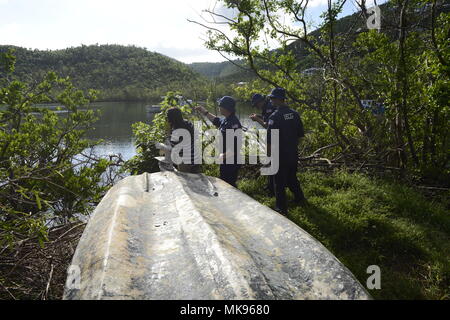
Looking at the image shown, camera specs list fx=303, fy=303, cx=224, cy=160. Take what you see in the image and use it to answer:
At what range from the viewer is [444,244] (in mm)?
3943

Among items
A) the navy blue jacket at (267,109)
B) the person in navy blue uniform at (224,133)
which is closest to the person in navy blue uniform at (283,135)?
the person in navy blue uniform at (224,133)

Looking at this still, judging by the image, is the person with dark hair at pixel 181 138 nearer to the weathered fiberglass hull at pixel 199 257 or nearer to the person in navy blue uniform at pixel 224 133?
the person in navy blue uniform at pixel 224 133

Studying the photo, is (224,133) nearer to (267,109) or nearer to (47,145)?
(267,109)

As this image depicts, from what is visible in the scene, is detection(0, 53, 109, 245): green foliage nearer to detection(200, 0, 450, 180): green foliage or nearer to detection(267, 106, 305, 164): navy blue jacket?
detection(267, 106, 305, 164): navy blue jacket

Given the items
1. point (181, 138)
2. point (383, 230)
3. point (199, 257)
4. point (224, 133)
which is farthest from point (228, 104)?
point (199, 257)

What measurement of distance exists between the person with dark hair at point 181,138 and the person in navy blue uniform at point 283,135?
4.32ft

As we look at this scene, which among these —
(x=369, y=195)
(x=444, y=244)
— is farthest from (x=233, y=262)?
(x=369, y=195)

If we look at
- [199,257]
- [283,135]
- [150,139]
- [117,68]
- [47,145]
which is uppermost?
[117,68]

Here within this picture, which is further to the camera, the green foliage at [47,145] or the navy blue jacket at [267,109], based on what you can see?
the green foliage at [47,145]

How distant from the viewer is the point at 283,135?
15.3ft

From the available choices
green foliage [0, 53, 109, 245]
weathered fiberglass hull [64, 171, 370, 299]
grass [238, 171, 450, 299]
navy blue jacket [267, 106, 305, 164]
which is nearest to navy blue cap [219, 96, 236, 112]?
navy blue jacket [267, 106, 305, 164]

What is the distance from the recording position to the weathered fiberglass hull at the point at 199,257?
6.44 ft

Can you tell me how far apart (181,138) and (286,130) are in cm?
173
